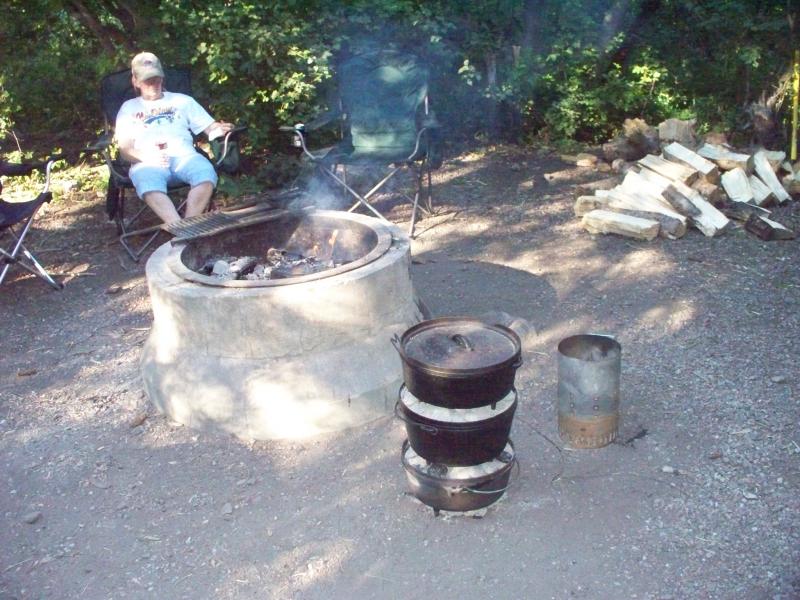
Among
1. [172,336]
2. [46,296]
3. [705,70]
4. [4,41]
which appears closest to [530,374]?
[172,336]

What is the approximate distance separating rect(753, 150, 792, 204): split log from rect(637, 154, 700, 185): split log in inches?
23.4

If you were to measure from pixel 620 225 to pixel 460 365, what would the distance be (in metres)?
3.01

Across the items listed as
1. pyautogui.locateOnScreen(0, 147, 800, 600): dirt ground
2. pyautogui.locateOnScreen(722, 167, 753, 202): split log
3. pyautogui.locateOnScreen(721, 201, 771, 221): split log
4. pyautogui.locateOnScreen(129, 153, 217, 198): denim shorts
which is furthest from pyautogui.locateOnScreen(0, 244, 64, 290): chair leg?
pyautogui.locateOnScreen(722, 167, 753, 202): split log

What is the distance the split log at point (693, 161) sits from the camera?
581 centimetres

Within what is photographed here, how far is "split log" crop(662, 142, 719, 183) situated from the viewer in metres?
5.81

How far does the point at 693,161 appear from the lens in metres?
5.88

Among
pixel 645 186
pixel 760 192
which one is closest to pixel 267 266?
pixel 645 186

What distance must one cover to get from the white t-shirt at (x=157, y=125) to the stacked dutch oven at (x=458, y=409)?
10.2 feet

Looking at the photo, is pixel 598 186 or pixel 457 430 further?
pixel 598 186

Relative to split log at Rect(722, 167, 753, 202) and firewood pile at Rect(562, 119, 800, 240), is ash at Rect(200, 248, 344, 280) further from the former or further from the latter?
split log at Rect(722, 167, 753, 202)

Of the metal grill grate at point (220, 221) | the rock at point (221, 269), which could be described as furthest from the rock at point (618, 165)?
the rock at point (221, 269)

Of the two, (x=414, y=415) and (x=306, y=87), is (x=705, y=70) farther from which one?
(x=414, y=415)

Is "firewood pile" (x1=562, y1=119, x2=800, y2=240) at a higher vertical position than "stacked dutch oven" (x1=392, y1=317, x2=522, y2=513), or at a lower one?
lower

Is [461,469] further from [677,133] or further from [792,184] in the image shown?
[677,133]
